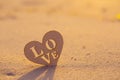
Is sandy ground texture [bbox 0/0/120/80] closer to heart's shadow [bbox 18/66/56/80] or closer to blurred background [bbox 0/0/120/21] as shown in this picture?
heart's shadow [bbox 18/66/56/80]

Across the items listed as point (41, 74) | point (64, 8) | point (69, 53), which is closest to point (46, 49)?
point (41, 74)

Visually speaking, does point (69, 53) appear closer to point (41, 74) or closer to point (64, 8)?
point (41, 74)

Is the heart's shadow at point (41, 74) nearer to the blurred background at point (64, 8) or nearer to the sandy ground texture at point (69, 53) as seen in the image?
the sandy ground texture at point (69, 53)

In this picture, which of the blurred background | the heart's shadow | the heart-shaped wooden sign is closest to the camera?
the heart's shadow

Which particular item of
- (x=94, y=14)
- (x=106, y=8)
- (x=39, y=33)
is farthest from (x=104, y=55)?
(x=106, y=8)

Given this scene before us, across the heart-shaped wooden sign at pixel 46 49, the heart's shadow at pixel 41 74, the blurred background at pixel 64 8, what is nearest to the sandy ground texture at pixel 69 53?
the heart's shadow at pixel 41 74

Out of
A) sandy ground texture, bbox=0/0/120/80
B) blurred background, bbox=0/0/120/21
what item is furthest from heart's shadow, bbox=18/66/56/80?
blurred background, bbox=0/0/120/21
